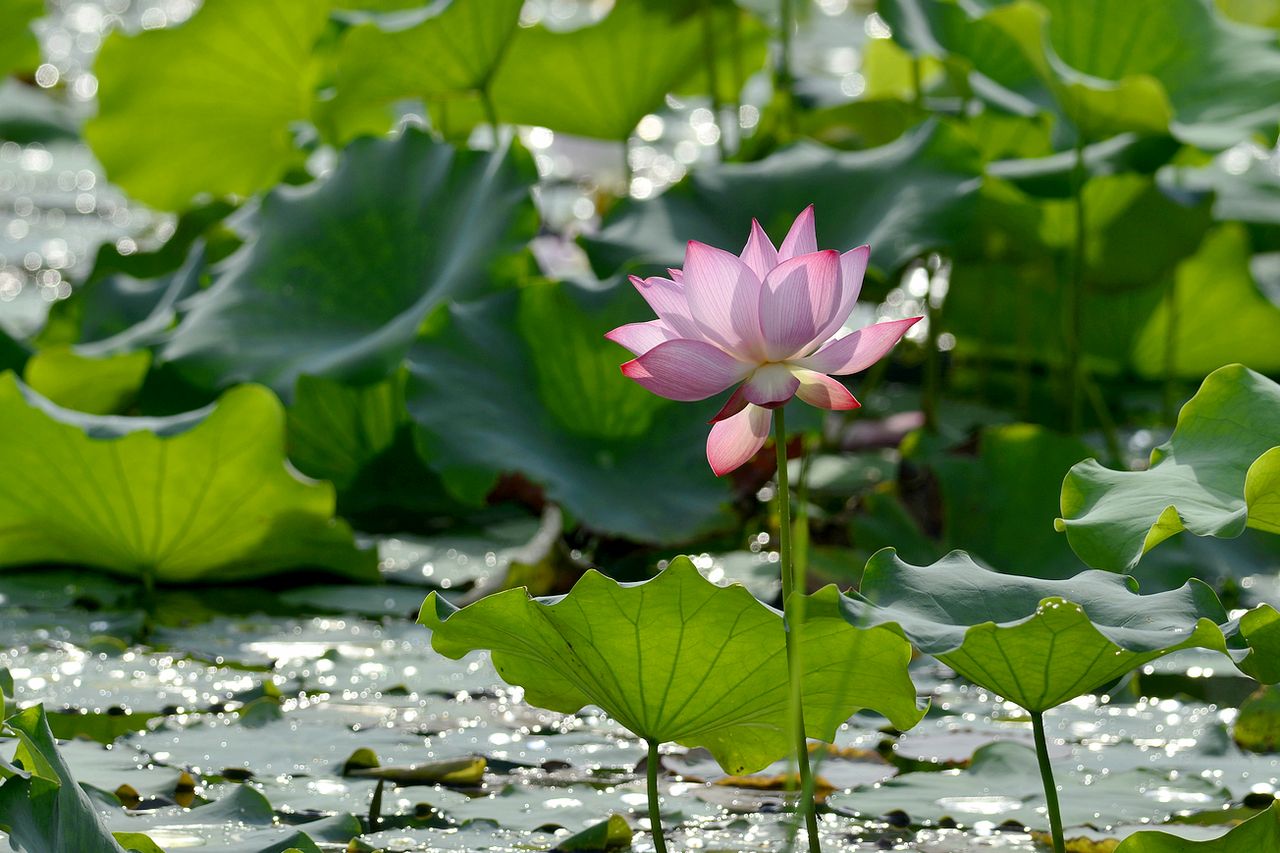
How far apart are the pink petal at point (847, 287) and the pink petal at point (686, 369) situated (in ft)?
0.18

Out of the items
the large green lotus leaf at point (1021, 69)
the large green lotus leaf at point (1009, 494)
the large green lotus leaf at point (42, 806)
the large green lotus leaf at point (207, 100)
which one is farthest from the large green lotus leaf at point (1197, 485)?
the large green lotus leaf at point (207, 100)

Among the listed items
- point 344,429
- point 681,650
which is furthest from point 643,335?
point 344,429

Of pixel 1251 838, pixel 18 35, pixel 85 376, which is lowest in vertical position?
pixel 1251 838

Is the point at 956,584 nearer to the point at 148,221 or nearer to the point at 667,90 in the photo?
the point at 667,90

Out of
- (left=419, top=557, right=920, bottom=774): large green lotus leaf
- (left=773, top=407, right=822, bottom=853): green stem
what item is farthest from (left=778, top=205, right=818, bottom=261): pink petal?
(left=419, top=557, right=920, bottom=774): large green lotus leaf

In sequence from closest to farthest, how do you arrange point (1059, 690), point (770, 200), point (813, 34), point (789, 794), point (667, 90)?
point (1059, 690), point (789, 794), point (770, 200), point (667, 90), point (813, 34)

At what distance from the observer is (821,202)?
2.01 meters

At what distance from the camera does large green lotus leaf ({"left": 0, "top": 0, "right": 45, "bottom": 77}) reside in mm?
3416

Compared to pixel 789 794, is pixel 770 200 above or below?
above

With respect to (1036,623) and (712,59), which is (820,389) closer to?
(1036,623)

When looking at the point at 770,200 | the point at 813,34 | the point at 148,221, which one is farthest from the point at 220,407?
the point at 813,34

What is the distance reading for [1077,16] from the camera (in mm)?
2182

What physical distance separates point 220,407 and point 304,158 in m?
1.30

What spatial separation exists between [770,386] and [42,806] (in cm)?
48
